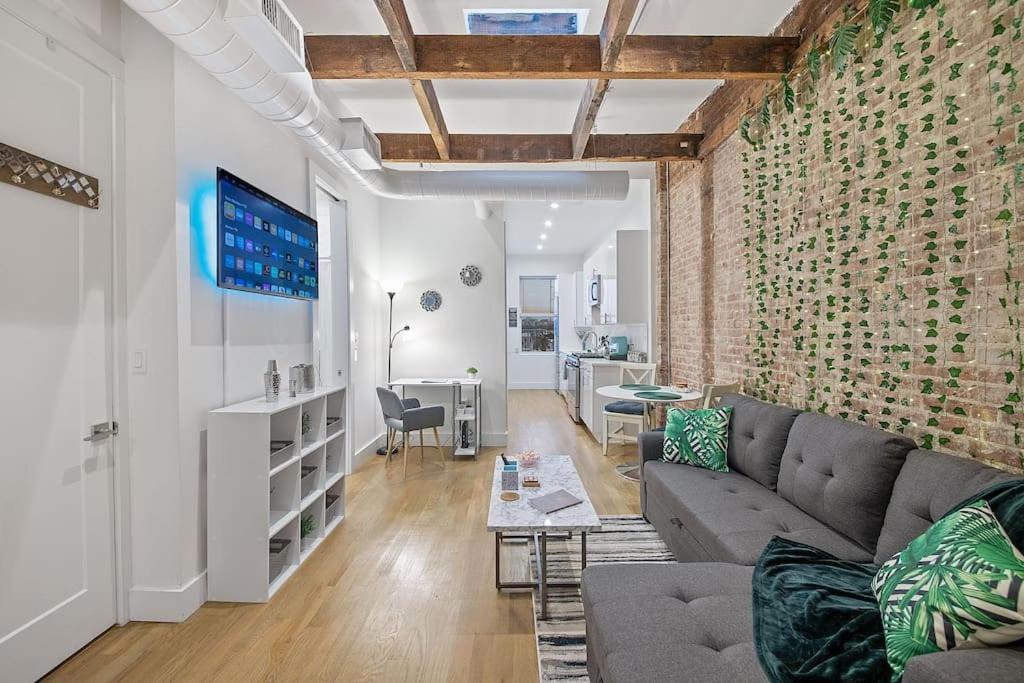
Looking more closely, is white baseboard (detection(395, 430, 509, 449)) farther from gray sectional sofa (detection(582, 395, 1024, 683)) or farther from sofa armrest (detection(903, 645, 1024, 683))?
sofa armrest (detection(903, 645, 1024, 683))

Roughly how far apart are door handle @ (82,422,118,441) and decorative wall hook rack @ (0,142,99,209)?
3.20 ft

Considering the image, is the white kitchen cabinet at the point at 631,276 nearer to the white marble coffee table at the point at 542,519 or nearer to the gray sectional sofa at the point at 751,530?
the gray sectional sofa at the point at 751,530

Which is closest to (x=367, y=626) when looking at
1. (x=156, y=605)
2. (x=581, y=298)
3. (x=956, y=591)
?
(x=156, y=605)

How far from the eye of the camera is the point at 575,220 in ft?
23.9

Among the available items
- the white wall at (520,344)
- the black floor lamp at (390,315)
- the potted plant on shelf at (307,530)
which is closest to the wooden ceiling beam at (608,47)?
the black floor lamp at (390,315)

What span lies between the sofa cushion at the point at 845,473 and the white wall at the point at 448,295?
369cm

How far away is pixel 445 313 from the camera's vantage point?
5.80 metres

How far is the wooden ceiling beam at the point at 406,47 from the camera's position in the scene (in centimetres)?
232

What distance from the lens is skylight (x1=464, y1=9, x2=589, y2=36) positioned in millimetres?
2811

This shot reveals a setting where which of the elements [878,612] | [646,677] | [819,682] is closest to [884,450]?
[878,612]

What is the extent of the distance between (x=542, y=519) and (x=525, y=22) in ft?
9.33

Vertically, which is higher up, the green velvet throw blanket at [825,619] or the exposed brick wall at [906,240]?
the exposed brick wall at [906,240]

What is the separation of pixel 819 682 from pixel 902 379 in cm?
156

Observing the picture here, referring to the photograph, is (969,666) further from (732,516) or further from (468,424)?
(468,424)
